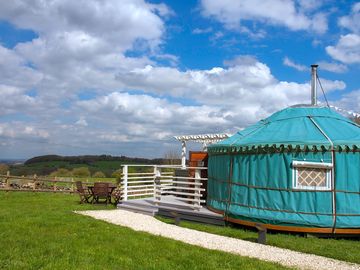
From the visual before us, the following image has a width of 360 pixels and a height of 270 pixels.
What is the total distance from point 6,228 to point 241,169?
5203mm

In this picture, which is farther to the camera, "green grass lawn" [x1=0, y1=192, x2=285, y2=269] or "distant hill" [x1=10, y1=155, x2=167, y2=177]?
"distant hill" [x1=10, y1=155, x2=167, y2=177]

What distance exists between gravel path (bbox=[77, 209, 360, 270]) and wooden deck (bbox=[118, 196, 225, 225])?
1.48ft

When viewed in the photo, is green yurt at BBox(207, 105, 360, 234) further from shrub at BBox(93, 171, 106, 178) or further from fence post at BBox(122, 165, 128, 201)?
shrub at BBox(93, 171, 106, 178)

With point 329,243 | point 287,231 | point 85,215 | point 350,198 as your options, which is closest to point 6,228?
point 85,215

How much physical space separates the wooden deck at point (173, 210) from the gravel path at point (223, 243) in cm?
45

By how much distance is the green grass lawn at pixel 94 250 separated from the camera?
19.6ft

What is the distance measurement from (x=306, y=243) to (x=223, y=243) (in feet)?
5.23

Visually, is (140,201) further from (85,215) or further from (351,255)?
(351,255)

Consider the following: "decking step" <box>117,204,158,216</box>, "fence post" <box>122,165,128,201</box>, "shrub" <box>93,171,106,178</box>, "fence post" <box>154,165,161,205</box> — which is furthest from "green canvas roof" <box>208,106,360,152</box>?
"shrub" <box>93,171,106,178</box>

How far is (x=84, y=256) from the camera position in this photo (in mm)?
6371

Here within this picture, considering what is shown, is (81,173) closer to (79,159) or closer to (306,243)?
(79,159)

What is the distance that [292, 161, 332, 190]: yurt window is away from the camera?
8.79m

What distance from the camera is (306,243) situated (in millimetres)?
7973

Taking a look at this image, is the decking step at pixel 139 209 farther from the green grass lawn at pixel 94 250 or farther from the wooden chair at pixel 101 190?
the green grass lawn at pixel 94 250
